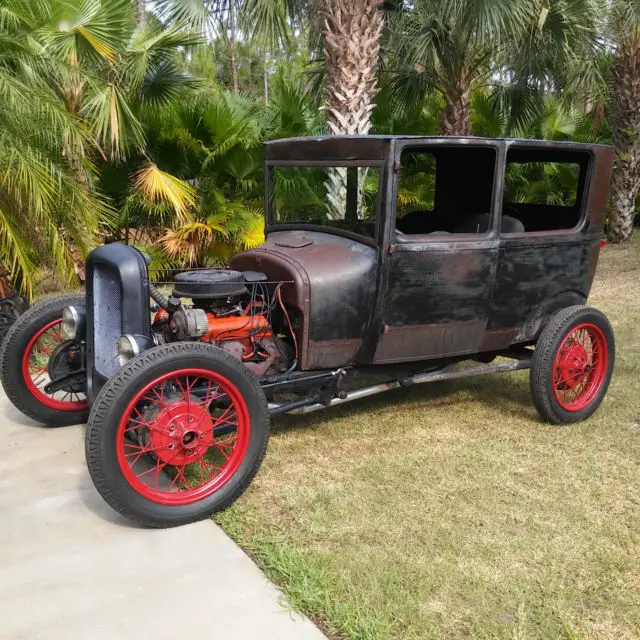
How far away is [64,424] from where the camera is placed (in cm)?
418

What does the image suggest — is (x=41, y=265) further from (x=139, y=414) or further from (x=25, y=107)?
(x=139, y=414)

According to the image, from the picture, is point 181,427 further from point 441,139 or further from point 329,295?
point 441,139

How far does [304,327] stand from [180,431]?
883mm

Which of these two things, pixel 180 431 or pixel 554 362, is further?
pixel 554 362

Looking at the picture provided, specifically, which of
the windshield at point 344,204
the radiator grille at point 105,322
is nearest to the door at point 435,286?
the windshield at point 344,204

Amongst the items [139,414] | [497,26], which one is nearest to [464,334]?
[139,414]

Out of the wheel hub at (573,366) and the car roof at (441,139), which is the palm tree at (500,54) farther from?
the wheel hub at (573,366)

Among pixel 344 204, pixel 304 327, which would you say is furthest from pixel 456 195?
pixel 304 327

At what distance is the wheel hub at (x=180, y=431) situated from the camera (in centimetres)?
303

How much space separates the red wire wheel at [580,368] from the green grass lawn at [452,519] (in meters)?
0.18

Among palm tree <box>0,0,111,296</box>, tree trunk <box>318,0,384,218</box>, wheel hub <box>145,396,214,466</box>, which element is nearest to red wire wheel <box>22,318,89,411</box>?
palm tree <box>0,0,111,296</box>

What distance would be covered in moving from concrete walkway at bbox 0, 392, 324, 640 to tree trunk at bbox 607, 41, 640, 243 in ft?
37.5

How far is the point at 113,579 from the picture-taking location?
267 cm

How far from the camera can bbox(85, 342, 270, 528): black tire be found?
2.80 m
